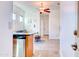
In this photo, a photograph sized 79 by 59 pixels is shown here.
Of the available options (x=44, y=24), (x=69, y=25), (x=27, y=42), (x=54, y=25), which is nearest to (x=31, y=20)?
(x=44, y=24)

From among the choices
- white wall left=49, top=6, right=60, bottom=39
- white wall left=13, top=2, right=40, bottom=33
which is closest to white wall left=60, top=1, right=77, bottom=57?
white wall left=49, top=6, right=60, bottom=39

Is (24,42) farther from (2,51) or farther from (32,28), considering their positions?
(32,28)

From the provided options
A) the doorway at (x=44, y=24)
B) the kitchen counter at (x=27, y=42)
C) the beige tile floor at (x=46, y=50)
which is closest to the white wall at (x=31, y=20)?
the doorway at (x=44, y=24)

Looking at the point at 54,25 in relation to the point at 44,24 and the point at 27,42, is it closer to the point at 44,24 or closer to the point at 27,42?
the point at 44,24

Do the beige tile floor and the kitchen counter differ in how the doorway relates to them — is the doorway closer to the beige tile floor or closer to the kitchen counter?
the beige tile floor

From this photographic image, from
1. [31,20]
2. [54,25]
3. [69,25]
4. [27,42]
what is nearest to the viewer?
[69,25]

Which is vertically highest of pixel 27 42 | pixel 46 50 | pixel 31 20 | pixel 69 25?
pixel 31 20

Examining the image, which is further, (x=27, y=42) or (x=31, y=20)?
(x=31, y=20)

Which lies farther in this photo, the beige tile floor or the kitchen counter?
the beige tile floor

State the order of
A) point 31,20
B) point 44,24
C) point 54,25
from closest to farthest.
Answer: point 54,25 < point 31,20 < point 44,24

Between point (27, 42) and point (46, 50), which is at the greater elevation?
point (27, 42)

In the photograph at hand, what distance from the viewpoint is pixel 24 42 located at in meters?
4.94

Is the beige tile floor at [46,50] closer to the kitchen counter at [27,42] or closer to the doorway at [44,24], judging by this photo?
the kitchen counter at [27,42]

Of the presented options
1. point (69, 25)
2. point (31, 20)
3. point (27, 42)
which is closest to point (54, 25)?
point (31, 20)
